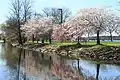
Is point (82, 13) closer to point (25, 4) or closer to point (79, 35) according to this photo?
point (79, 35)

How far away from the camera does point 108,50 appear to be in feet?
85.6

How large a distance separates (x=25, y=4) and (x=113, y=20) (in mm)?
32191

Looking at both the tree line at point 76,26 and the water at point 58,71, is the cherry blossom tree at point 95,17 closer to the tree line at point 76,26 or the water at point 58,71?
the tree line at point 76,26

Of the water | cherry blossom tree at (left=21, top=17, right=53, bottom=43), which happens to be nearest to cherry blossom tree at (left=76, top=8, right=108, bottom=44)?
the water

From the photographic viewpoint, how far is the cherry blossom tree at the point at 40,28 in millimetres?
47781

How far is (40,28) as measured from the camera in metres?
49.8

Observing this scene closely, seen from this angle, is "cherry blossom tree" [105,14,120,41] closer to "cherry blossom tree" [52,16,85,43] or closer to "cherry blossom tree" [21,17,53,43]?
"cherry blossom tree" [52,16,85,43]

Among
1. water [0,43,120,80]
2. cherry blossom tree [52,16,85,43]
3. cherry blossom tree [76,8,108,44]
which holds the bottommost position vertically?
water [0,43,120,80]

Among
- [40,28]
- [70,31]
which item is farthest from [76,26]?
[40,28]

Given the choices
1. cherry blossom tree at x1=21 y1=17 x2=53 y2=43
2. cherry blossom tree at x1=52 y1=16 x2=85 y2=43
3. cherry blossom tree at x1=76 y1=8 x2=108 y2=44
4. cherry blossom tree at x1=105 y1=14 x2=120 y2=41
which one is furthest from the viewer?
cherry blossom tree at x1=21 y1=17 x2=53 y2=43

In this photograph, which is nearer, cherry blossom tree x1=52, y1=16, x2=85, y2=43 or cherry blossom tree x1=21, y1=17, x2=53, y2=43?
cherry blossom tree x1=52, y1=16, x2=85, y2=43

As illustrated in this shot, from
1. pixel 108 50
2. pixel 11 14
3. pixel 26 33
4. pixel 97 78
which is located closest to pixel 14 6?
pixel 11 14

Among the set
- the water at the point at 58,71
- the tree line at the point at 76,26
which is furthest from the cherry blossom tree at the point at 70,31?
the water at the point at 58,71

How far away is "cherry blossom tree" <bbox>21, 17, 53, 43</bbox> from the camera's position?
47.8m
